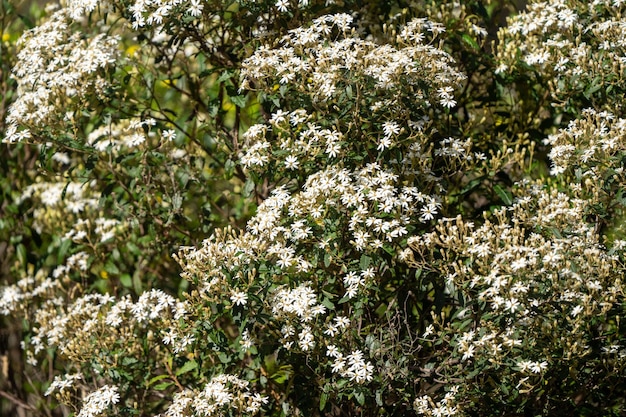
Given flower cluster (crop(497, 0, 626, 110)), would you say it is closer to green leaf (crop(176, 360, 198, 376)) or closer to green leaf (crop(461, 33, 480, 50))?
green leaf (crop(461, 33, 480, 50))

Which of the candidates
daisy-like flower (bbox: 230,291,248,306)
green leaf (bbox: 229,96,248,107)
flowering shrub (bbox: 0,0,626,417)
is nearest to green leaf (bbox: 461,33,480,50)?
flowering shrub (bbox: 0,0,626,417)

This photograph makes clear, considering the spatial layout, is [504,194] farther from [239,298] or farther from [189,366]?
[189,366]

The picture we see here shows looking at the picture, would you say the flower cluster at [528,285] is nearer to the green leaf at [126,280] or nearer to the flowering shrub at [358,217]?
the flowering shrub at [358,217]

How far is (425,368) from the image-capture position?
3854mm

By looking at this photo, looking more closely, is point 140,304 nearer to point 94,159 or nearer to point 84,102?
point 94,159

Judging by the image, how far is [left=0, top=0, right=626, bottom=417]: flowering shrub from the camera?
138 inches

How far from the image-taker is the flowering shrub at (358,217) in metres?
3.52

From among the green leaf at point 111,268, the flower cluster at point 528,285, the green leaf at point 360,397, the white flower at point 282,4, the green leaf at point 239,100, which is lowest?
the green leaf at point 360,397

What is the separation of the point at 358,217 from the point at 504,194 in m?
0.95

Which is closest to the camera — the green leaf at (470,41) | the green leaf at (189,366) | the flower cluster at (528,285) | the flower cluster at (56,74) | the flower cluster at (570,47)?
the flower cluster at (528,285)

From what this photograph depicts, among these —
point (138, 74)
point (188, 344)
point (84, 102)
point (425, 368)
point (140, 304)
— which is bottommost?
point (425, 368)

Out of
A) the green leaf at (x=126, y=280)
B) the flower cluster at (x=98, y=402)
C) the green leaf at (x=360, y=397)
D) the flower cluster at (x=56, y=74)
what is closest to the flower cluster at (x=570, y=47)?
the green leaf at (x=360, y=397)

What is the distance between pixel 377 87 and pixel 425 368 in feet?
3.93

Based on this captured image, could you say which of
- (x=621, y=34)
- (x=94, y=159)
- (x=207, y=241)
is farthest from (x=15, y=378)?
(x=621, y=34)
